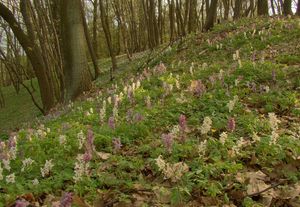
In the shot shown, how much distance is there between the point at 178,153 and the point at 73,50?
1161 centimetres

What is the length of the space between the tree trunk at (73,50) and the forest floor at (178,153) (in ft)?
25.1

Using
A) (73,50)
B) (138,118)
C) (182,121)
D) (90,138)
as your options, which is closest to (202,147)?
(182,121)

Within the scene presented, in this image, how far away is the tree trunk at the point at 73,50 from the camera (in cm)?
1568

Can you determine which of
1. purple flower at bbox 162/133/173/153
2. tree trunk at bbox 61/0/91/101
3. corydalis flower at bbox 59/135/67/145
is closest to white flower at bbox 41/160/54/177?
corydalis flower at bbox 59/135/67/145

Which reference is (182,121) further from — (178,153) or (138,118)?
(138,118)

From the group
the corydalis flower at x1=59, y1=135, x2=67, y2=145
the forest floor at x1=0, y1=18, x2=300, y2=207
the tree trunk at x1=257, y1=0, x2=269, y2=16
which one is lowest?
the forest floor at x1=0, y1=18, x2=300, y2=207

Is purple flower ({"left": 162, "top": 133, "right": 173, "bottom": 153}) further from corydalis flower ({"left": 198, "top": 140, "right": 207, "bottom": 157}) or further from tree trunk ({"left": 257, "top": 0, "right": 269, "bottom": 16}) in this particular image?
tree trunk ({"left": 257, "top": 0, "right": 269, "bottom": 16})

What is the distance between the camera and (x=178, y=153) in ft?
16.5

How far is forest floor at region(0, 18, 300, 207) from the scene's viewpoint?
421 centimetres

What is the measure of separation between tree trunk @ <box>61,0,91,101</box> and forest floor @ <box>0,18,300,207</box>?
7.66 metres

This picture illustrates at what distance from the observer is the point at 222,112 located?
21.8ft

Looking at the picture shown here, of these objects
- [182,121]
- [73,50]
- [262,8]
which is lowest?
[182,121]

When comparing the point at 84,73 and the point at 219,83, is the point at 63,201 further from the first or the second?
the point at 84,73

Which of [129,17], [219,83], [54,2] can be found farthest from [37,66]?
[129,17]
